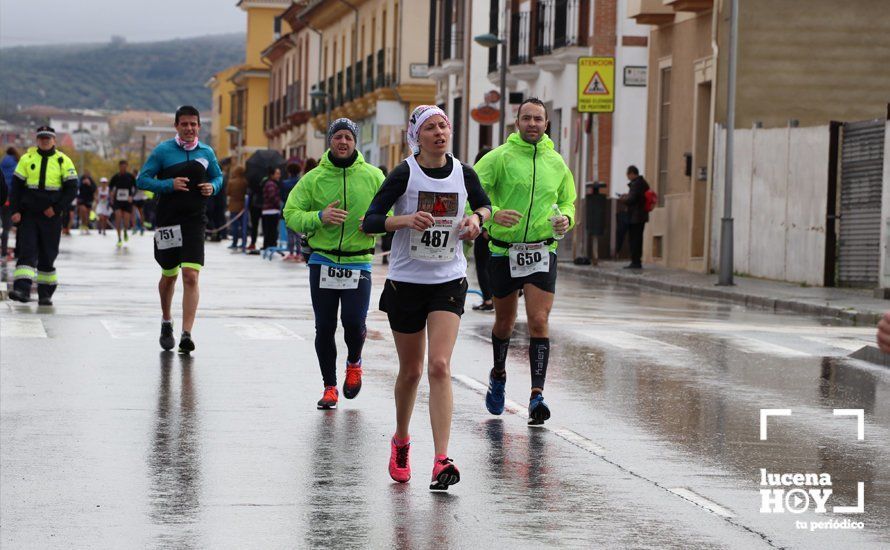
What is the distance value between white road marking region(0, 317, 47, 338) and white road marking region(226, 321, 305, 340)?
1.72 meters

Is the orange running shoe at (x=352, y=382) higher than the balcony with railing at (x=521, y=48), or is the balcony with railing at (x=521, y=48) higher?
the balcony with railing at (x=521, y=48)

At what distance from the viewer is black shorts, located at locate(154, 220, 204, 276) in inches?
565

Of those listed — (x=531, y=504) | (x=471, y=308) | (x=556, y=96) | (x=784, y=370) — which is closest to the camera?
Result: (x=531, y=504)

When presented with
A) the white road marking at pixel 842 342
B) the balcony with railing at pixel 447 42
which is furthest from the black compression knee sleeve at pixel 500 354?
the balcony with railing at pixel 447 42

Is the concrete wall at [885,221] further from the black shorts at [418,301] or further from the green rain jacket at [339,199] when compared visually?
the black shorts at [418,301]

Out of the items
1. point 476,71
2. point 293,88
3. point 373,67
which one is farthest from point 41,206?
point 293,88

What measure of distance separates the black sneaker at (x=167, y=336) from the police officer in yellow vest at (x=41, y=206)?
207 inches

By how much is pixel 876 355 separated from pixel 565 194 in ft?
16.4

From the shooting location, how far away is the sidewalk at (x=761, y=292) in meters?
21.0

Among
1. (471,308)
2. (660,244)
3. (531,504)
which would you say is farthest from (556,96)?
(531,504)

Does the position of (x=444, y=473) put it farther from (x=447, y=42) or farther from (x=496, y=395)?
(x=447, y=42)

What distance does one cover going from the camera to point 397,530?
7.30 meters

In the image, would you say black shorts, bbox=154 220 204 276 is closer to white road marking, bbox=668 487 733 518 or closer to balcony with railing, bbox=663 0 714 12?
white road marking, bbox=668 487 733 518

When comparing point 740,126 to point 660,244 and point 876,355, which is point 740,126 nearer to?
point 660,244
